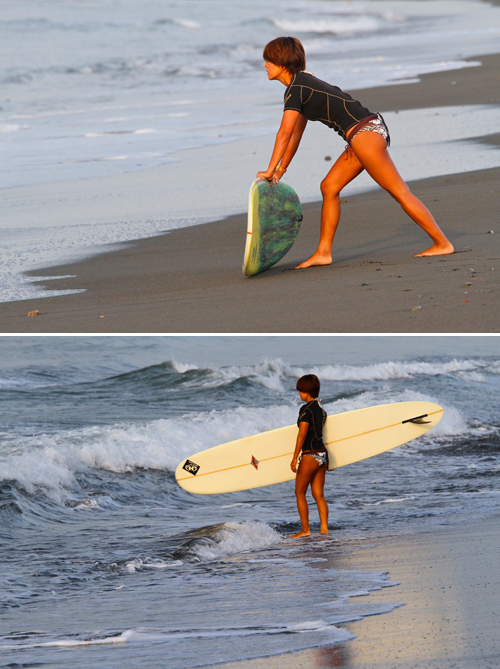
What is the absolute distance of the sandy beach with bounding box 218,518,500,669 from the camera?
9.37ft

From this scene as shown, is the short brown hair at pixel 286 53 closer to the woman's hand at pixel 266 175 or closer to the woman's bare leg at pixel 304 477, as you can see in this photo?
the woman's hand at pixel 266 175

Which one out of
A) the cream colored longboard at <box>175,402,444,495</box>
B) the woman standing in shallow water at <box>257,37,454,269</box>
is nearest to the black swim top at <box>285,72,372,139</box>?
the woman standing in shallow water at <box>257,37,454,269</box>

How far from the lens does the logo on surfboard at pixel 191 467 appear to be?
603 cm

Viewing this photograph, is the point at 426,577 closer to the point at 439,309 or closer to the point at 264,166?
the point at 439,309

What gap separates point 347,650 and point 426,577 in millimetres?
1073

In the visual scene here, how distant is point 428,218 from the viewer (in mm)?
5688

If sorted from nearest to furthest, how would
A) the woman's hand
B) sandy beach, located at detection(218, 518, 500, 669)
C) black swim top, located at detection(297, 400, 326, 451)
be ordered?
1. sandy beach, located at detection(218, 518, 500, 669)
2. black swim top, located at detection(297, 400, 326, 451)
3. the woman's hand

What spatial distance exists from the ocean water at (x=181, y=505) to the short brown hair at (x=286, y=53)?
3.25 metres

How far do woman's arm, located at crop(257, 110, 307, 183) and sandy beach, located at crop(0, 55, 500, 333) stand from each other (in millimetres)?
792

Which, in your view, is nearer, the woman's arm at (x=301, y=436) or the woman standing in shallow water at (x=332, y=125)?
the woman's arm at (x=301, y=436)

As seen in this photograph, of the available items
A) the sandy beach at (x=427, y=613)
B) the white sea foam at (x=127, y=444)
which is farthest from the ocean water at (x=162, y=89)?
the sandy beach at (x=427, y=613)

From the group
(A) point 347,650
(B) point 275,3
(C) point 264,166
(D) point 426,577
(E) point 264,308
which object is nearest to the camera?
(A) point 347,650

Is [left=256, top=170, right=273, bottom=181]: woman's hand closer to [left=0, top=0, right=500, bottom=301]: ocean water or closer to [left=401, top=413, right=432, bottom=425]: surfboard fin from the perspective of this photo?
[left=0, top=0, right=500, bottom=301]: ocean water

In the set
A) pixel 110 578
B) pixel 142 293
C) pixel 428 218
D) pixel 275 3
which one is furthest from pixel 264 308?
pixel 275 3
